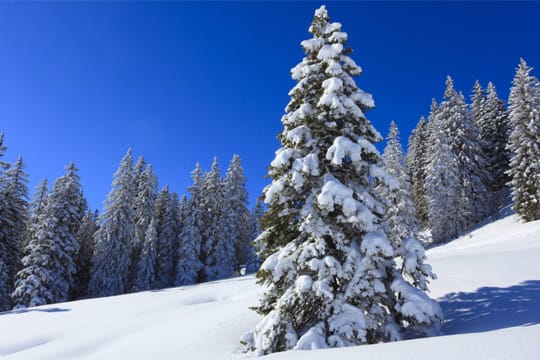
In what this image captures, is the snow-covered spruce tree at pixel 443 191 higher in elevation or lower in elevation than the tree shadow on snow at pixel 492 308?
higher

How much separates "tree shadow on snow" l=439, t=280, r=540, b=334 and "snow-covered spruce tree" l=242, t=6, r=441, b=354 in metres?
1.18

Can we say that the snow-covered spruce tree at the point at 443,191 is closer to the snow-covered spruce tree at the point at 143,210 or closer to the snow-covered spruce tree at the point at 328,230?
the snow-covered spruce tree at the point at 328,230

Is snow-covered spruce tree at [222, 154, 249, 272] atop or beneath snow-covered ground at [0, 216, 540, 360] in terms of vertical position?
atop

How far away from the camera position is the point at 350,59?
32.5 ft

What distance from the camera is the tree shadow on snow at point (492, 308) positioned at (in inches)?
286

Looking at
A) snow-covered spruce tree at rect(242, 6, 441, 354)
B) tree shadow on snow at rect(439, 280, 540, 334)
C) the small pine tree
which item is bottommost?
tree shadow on snow at rect(439, 280, 540, 334)

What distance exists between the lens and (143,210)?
41.4m

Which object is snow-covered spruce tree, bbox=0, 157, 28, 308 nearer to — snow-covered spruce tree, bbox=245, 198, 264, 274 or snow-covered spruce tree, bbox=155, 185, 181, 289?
snow-covered spruce tree, bbox=155, 185, 181, 289

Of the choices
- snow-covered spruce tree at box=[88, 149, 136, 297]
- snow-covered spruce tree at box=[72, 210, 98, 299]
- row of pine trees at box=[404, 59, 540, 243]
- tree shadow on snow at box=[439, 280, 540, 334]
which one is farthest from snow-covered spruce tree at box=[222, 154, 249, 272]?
tree shadow on snow at box=[439, 280, 540, 334]

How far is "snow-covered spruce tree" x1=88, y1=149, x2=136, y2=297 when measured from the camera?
34.6m

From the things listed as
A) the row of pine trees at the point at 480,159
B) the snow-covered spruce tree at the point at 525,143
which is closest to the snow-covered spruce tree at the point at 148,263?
the row of pine trees at the point at 480,159

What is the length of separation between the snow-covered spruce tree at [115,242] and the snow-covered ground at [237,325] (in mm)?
17151

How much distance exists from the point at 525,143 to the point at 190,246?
35.1m

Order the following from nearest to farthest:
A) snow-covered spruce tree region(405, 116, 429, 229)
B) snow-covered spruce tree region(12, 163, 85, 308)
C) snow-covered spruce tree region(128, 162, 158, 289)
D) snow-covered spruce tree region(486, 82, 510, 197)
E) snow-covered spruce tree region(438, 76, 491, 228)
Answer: snow-covered spruce tree region(12, 163, 85, 308)
snow-covered spruce tree region(438, 76, 491, 228)
snow-covered spruce tree region(486, 82, 510, 197)
snow-covered spruce tree region(128, 162, 158, 289)
snow-covered spruce tree region(405, 116, 429, 229)
